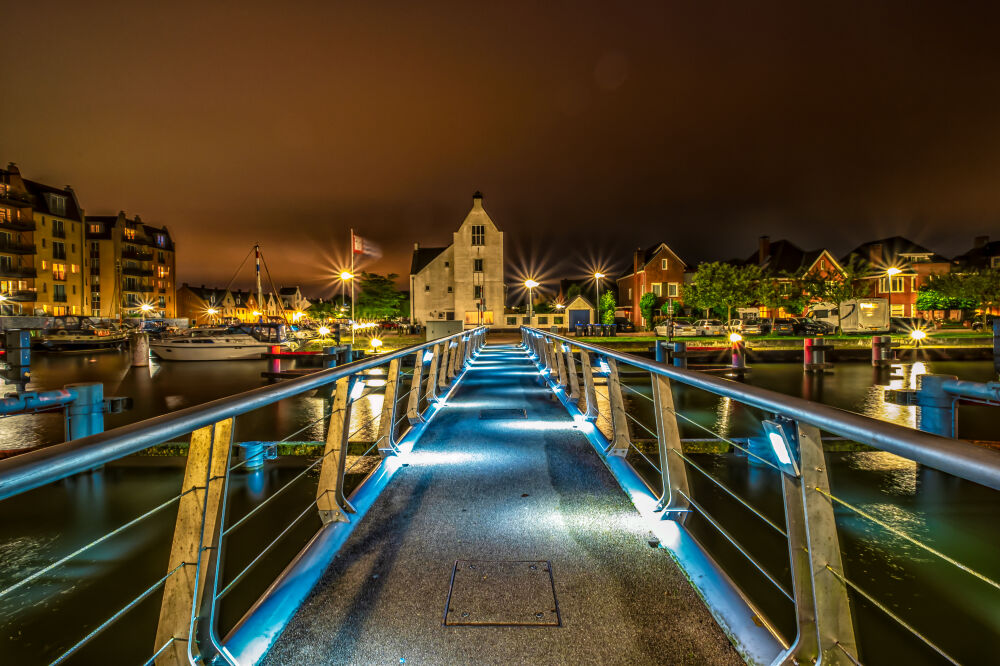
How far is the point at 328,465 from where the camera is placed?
11.9 feet

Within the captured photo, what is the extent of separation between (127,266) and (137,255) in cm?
226

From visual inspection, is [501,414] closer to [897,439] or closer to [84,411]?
[84,411]

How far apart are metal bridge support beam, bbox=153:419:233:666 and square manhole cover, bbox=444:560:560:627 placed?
110cm

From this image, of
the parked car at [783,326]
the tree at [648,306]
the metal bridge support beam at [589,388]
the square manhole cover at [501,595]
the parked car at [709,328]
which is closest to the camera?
the square manhole cover at [501,595]

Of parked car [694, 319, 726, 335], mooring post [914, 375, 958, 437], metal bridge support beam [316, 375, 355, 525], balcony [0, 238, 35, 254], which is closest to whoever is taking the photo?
metal bridge support beam [316, 375, 355, 525]

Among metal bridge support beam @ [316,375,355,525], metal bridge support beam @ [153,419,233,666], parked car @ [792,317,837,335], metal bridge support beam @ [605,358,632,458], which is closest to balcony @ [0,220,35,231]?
metal bridge support beam @ [316,375,355,525]

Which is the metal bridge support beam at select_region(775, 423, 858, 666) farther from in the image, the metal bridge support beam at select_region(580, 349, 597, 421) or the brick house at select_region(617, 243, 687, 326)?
the brick house at select_region(617, 243, 687, 326)

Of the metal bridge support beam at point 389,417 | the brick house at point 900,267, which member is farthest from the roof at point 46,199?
the brick house at point 900,267

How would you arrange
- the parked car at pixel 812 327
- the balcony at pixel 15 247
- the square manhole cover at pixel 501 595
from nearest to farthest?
1. the square manhole cover at pixel 501 595
2. the parked car at pixel 812 327
3. the balcony at pixel 15 247

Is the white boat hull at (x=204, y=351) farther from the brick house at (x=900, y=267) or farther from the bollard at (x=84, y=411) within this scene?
the brick house at (x=900, y=267)

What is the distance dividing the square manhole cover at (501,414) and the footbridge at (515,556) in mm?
435

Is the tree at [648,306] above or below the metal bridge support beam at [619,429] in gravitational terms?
above

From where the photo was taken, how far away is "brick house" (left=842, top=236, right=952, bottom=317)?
6109 centimetres

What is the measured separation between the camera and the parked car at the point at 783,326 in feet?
157
